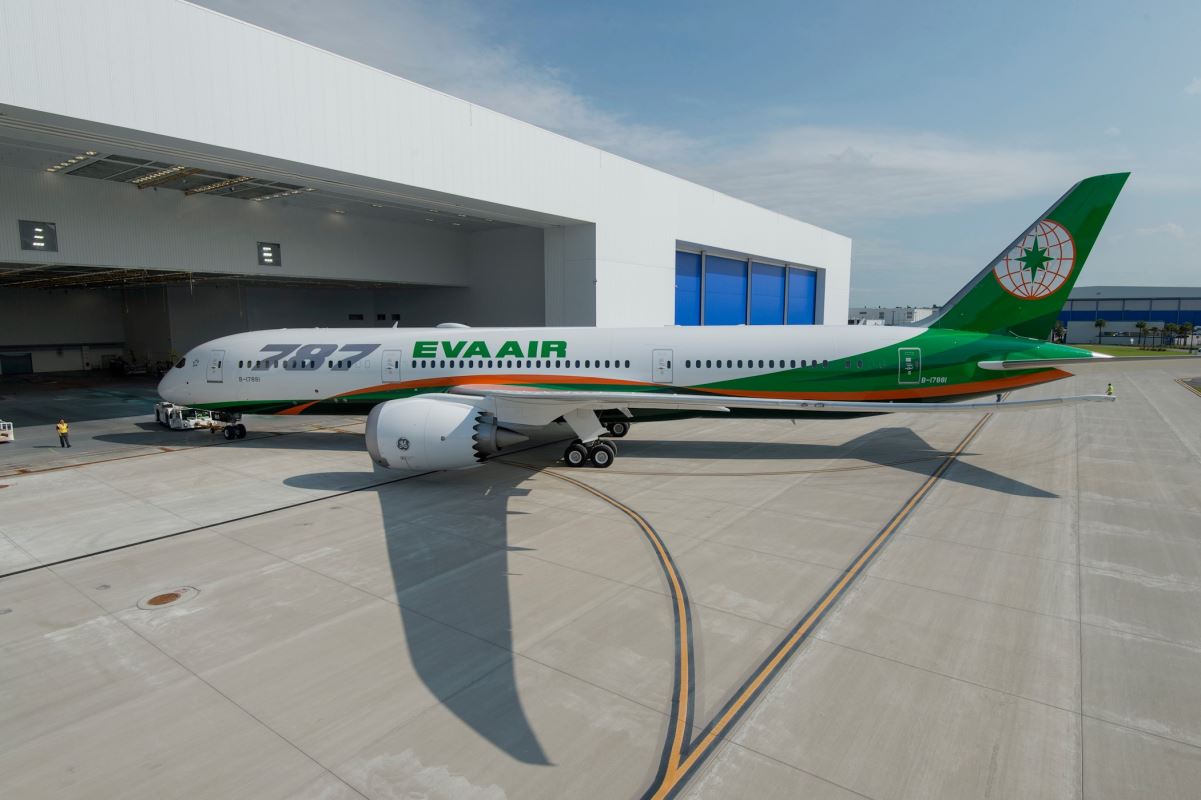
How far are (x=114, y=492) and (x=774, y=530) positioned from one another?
53.2ft

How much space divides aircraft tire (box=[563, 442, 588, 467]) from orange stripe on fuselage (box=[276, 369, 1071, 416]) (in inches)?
92.2

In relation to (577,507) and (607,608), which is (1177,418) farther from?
(607,608)

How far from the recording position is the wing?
1606 cm

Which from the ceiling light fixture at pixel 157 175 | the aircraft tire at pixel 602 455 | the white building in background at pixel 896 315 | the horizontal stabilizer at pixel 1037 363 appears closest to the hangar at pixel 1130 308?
the white building in background at pixel 896 315

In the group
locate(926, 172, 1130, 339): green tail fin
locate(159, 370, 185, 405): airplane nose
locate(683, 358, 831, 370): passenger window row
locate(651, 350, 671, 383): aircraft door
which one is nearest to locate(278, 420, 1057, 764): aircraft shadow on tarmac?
locate(651, 350, 671, 383): aircraft door

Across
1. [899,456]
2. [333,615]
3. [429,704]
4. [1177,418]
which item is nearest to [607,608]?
[429,704]

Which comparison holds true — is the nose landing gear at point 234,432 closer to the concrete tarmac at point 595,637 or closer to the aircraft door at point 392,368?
the concrete tarmac at point 595,637

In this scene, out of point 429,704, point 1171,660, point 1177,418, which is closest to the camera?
point 429,704

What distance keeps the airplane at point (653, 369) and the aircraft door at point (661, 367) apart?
45 mm

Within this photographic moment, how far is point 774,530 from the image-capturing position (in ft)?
40.9

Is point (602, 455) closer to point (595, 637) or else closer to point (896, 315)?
point (595, 637)

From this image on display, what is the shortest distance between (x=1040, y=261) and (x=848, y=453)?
25.3ft

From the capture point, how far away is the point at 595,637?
830 cm

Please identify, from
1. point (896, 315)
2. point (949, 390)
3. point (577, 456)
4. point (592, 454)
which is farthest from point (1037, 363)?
point (896, 315)
